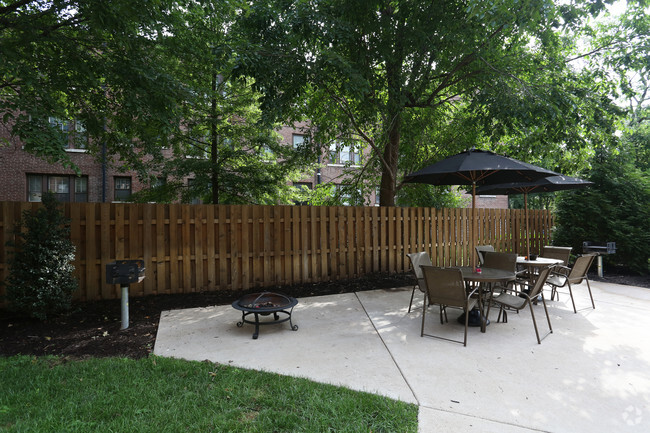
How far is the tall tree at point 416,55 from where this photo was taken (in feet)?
18.7

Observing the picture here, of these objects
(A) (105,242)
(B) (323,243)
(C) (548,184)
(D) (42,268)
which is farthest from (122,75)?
(C) (548,184)

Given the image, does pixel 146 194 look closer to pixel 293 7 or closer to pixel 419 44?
pixel 293 7

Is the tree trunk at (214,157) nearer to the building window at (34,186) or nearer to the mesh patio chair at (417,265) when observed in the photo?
the mesh patio chair at (417,265)

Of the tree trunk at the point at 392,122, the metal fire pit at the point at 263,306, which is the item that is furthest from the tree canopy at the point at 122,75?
the tree trunk at the point at 392,122

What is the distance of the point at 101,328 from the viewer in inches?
178

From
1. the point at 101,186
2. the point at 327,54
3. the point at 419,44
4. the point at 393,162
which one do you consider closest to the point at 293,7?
the point at 327,54

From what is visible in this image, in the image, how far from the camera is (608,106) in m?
6.92

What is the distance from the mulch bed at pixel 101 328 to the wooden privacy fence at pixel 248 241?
0.36 m

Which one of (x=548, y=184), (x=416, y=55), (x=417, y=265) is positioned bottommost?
(x=417, y=265)

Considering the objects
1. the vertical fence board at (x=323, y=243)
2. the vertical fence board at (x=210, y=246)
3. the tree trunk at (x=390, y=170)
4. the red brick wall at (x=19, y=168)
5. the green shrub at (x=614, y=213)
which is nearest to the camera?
the vertical fence board at (x=210, y=246)

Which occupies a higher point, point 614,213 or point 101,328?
point 614,213

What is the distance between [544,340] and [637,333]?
1.49 m

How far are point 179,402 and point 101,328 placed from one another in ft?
8.87

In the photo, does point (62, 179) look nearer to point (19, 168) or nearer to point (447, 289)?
point (19, 168)
